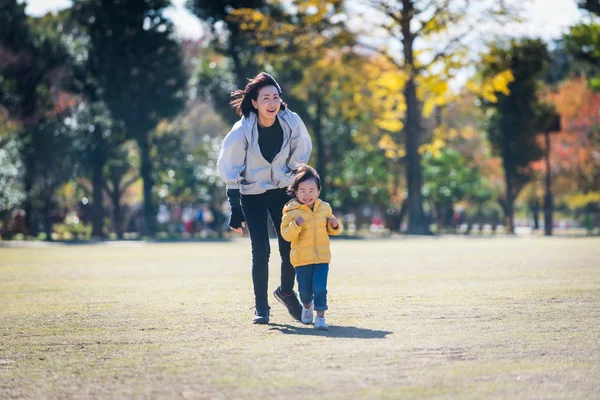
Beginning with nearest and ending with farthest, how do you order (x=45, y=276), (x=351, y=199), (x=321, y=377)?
(x=321, y=377), (x=45, y=276), (x=351, y=199)

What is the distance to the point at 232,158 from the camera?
8250 millimetres

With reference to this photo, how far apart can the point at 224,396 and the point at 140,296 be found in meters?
6.37

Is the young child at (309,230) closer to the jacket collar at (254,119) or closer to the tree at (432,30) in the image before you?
the jacket collar at (254,119)

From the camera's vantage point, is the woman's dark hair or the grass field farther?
the woman's dark hair

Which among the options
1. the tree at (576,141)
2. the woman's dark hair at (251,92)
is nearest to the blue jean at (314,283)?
the woman's dark hair at (251,92)

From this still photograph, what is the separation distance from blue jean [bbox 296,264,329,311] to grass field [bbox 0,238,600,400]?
0.24 m

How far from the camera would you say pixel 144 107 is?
44.6 meters

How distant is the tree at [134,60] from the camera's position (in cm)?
4338

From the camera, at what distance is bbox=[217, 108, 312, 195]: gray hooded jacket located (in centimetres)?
826

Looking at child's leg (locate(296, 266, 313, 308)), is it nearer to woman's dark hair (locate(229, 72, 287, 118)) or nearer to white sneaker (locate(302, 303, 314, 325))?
white sneaker (locate(302, 303, 314, 325))

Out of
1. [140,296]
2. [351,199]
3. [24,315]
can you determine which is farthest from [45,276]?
[351,199]

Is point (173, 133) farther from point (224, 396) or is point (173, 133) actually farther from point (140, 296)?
point (224, 396)

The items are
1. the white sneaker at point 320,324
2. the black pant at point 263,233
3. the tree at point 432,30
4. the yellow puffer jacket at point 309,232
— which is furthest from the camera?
the tree at point 432,30

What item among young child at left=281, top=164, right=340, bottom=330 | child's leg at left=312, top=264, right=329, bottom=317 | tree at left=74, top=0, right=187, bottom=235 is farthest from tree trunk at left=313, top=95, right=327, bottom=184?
child's leg at left=312, top=264, right=329, bottom=317
